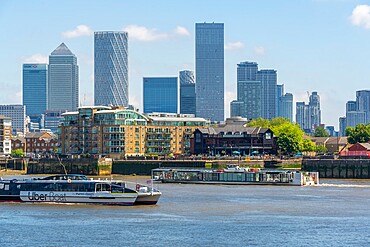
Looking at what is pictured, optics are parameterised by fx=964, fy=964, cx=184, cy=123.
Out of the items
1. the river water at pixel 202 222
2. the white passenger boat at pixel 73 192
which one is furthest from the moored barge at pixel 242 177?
the white passenger boat at pixel 73 192

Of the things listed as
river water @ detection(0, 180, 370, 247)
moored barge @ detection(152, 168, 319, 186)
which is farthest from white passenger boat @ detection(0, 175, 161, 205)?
moored barge @ detection(152, 168, 319, 186)

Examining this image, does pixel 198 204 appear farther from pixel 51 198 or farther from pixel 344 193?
pixel 344 193

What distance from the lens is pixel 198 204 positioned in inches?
3875

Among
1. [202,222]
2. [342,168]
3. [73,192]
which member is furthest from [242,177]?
[202,222]

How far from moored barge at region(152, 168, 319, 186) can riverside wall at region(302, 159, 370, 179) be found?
756 inches

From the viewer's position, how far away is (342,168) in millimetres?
156125

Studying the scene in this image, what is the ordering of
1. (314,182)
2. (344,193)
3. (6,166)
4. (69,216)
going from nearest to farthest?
(69,216) → (344,193) → (314,182) → (6,166)

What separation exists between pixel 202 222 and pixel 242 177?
53.5m

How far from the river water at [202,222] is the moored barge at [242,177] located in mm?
20757

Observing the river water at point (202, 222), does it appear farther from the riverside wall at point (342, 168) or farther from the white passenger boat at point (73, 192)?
the riverside wall at point (342, 168)

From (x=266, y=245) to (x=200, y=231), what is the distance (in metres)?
8.25

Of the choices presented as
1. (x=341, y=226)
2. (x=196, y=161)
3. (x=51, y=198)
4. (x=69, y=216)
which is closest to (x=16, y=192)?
(x=51, y=198)

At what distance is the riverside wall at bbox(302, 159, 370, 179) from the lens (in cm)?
15438

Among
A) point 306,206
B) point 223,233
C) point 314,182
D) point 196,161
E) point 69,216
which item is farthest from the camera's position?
point 196,161
